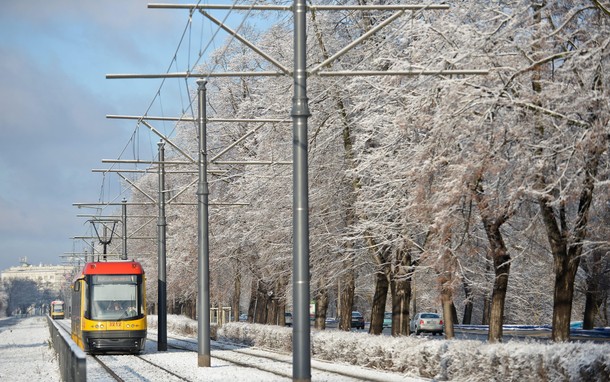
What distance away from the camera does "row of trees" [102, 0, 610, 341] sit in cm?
1902

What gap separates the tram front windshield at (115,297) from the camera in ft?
114

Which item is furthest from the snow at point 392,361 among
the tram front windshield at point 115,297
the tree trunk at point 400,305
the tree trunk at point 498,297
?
the tree trunk at point 400,305

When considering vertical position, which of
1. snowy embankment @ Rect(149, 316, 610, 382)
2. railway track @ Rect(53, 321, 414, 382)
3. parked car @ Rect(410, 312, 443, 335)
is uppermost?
snowy embankment @ Rect(149, 316, 610, 382)

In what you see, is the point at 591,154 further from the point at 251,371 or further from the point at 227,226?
the point at 227,226

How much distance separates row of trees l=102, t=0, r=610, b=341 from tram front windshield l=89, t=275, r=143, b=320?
16.2 ft

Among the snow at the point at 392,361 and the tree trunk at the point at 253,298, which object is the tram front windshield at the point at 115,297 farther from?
the tree trunk at the point at 253,298

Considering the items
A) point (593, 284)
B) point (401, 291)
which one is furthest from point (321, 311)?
point (593, 284)

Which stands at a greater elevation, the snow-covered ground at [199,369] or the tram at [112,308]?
the tram at [112,308]

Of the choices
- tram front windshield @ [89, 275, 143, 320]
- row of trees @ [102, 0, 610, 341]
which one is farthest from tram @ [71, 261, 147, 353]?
row of trees @ [102, 0, 610, 341]

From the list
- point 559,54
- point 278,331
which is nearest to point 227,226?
point 278,331

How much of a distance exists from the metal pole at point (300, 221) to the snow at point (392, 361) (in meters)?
4.41

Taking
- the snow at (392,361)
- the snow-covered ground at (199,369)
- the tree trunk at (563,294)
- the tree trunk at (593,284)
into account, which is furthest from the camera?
the tree trunk at (593,284)

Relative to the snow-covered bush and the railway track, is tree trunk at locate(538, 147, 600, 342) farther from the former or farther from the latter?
the railway track

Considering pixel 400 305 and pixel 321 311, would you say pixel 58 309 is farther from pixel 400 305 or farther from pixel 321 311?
pixel 400 305
